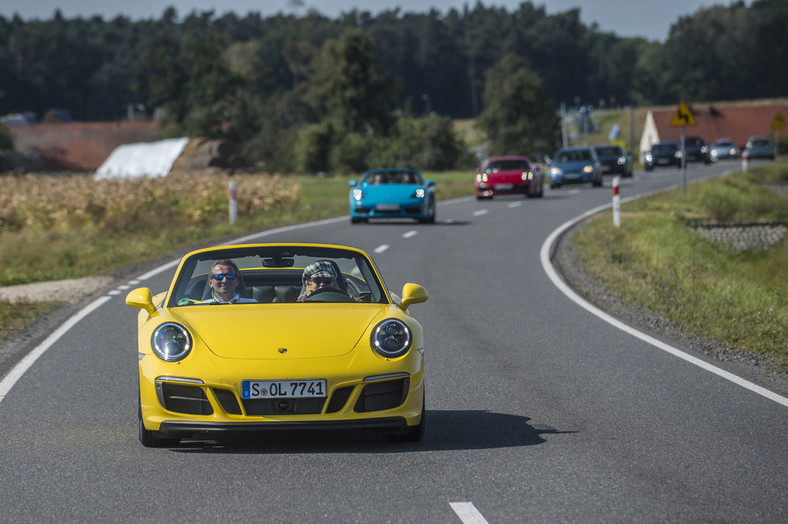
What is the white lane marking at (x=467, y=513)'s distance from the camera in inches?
203

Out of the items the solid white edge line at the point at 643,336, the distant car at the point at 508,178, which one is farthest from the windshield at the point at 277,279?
the distant car at the point at 508,178

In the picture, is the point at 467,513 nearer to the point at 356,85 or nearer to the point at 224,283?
the point at 224,283

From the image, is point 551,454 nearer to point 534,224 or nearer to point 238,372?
point 238,372

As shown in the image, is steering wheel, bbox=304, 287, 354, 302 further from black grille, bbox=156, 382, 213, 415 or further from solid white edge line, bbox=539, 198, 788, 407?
solid white edge line, bbox=539, 198, 788, 407

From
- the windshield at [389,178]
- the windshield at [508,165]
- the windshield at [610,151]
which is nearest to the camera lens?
the windshield at [389,178]

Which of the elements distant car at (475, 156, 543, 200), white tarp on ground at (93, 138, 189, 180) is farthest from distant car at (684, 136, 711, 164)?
distant car at (475, 156, 543, 200)

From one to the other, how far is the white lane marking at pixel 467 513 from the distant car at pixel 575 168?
1589 inches

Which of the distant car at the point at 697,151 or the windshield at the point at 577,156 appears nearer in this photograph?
the windshield at the point at 577,156

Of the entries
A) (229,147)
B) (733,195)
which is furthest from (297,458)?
(229,147)

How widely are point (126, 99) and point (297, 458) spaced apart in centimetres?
17921

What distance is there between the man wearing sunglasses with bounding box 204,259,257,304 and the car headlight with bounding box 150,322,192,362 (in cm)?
58

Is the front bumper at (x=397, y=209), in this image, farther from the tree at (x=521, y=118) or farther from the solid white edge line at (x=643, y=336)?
the tree at (x=521, y=118)

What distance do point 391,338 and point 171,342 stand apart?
1.22m

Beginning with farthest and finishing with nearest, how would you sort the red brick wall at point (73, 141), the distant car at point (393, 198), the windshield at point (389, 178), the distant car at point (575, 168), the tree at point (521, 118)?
the tree at point (521, 118) → the red brick wall at point (73, 141) → the distant car at point (575, 168) → the windshield at point (389, 178) → the distant car at point (393, 198)
